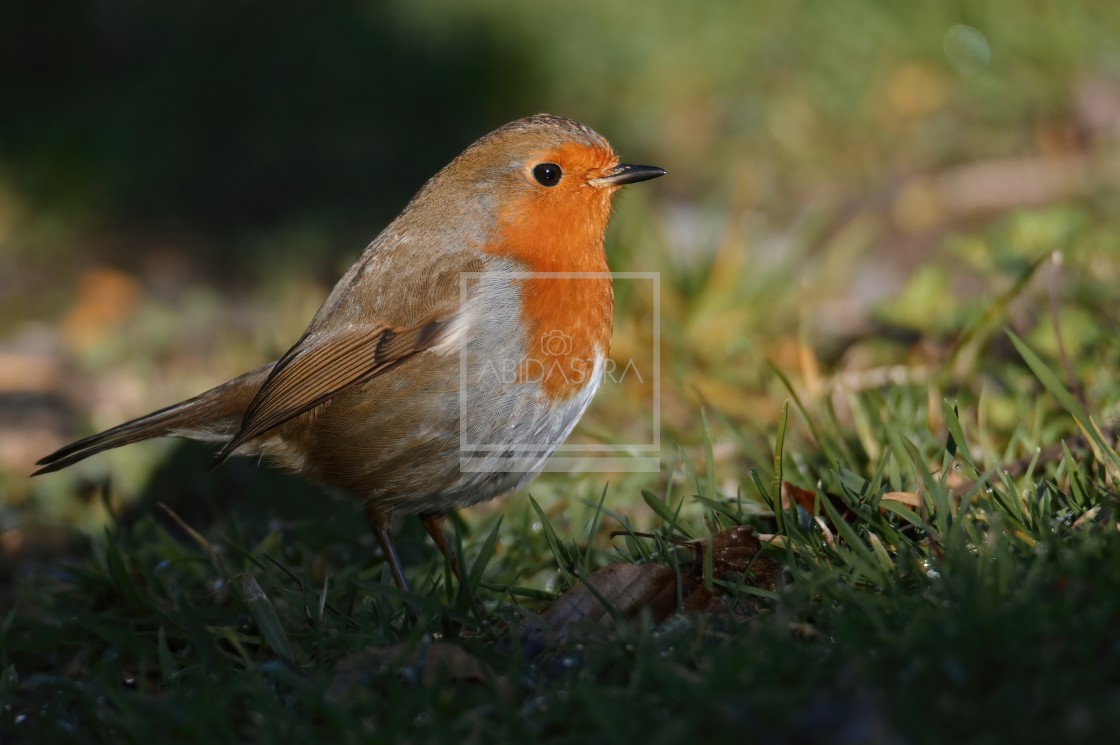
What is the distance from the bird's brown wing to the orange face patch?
283mm

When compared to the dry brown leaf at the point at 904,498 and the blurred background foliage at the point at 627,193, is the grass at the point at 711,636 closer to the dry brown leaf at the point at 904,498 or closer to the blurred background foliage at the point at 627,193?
the dry brown leaf at the point at 904,498

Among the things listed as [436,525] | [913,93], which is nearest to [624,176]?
[436,525]

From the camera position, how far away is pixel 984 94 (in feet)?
21.0

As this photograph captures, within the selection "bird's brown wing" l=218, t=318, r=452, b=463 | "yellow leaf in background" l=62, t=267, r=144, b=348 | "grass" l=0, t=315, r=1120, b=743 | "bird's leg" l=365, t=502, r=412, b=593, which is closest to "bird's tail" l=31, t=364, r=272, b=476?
"bird's brown wing" l=218, t=318, r=452, b=463

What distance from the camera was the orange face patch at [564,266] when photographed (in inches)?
132

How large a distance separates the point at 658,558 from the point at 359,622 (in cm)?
72

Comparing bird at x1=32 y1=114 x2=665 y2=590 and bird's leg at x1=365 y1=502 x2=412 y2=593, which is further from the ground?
bird at x1=32 y1=114 x2=665 y2=590

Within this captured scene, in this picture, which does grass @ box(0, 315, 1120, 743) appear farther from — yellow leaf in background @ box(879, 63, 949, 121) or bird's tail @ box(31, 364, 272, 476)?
yellow leaf in background @ box(879, 63, 949, 121)

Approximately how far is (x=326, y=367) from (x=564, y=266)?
75 cm

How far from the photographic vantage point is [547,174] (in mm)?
3635

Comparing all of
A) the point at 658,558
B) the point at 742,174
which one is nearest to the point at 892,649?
the point at 658,558

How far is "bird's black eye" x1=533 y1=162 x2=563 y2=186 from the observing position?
363 centimetres

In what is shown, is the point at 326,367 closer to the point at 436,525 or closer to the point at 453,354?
the point at 453,354

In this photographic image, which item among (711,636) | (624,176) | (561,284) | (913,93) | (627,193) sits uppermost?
(913,93)
